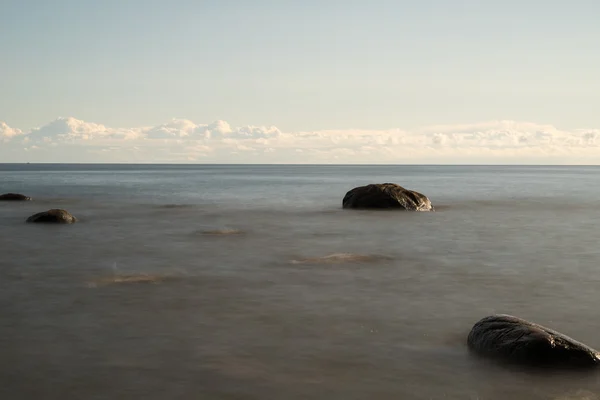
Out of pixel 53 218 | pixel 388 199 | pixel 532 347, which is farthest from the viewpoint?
pixel 388 199

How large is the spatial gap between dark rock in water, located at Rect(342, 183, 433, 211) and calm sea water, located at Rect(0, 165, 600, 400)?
907cm

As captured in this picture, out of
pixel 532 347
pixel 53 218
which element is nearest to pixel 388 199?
pixel 53 218

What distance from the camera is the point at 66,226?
90.6 ft

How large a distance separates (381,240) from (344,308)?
10.8m

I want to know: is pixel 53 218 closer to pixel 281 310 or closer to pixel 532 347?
pixel 281 310

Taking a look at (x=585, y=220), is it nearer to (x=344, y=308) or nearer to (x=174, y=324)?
(x=344, y=308)

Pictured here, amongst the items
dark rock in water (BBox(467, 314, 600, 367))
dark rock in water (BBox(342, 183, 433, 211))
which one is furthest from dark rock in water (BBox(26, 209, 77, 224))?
dark rock in water (BBox(467, 314, 600, 367))

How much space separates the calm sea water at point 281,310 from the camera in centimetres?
823

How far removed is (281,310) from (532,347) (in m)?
4.80

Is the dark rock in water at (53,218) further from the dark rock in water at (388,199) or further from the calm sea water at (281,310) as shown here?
the dark rock in water at (388,199)

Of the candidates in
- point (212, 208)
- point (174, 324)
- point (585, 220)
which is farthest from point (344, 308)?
point (212, 208)

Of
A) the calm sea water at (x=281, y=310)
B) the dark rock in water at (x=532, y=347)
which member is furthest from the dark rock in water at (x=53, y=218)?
the dark rock in water at (x=532, y=347)

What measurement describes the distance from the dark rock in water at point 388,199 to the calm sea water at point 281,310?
29.8ft

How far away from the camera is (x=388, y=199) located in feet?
114
